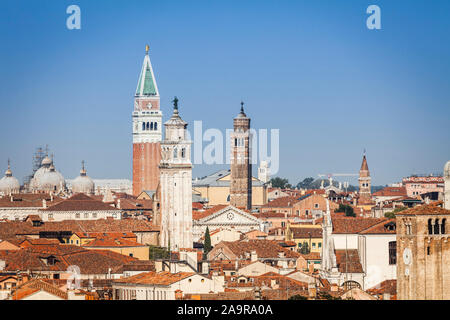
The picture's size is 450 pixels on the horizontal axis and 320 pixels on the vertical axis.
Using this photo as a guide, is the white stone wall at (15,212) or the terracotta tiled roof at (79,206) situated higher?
the terracotta tiled roof at (79,206)

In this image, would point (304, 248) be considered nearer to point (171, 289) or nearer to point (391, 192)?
point (171, 289)

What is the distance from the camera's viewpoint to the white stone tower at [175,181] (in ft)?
178

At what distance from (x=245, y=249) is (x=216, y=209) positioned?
20628 millimetres

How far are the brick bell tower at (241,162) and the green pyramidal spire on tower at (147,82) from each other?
22.6 m

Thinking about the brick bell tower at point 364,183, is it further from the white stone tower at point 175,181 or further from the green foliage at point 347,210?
the white stone tower at point 175,181

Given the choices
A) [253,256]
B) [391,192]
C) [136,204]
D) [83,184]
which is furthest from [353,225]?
[83,184]

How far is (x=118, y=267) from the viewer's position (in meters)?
38.3

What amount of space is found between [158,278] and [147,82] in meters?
69.0

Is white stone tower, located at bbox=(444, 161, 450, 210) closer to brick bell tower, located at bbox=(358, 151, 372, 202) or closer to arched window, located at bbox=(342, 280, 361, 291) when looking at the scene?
arched window, located at bbox=(342, 280, 361, 291)

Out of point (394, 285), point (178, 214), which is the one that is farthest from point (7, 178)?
point (394, 285)

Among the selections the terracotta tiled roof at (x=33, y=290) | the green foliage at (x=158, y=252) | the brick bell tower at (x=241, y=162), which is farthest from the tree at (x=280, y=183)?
the terracotta tiled roof at (x=33, y=290)

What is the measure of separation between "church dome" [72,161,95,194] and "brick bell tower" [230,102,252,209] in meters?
28.8

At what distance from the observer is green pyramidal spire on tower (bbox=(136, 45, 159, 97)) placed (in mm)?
98625
